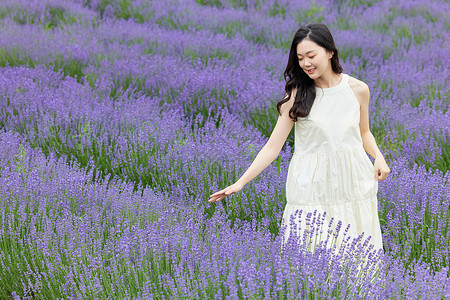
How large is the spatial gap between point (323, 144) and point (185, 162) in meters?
1.06

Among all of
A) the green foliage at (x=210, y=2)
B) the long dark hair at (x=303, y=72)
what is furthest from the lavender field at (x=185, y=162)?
the green foliage at (x=210, y=2)

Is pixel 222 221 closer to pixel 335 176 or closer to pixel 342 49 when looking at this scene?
pixel 335 176

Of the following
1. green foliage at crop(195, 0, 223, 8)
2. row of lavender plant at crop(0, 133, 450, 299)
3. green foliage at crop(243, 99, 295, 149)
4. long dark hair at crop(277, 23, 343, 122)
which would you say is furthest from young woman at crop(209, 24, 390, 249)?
green foliage at crop(195, 0, 223, 8)

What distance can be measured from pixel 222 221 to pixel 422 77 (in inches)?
124

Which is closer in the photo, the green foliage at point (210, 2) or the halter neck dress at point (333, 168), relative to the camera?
the halter neck dress at point (333, 168)

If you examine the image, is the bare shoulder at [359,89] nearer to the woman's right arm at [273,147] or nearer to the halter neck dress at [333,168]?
the halter neck dress at [333,168]

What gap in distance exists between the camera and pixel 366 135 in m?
2.64

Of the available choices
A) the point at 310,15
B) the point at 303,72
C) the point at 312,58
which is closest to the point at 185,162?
the point at 303,72

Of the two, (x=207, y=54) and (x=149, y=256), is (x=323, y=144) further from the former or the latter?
(x=207, y=54)

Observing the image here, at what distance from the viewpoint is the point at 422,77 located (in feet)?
16.1

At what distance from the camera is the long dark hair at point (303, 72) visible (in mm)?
2404

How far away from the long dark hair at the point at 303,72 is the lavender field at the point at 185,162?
1.70ft

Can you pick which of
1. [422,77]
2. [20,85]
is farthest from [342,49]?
[20,85]

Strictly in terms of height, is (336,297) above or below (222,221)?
above
